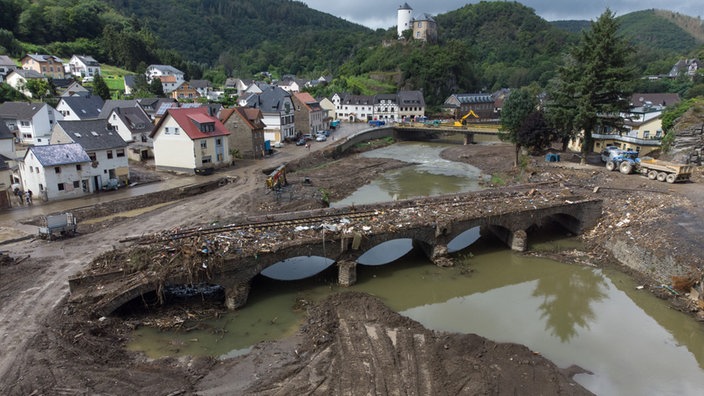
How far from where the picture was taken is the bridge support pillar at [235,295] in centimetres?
1888

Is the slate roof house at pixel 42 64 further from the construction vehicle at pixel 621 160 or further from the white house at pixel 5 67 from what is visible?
the construction vehicle at pixel 621 160

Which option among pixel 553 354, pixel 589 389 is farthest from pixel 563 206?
pixel 589 389

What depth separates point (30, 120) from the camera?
50688 millimetres

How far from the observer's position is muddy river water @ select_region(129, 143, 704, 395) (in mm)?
16031

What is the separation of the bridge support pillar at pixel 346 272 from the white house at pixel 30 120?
4609 cm

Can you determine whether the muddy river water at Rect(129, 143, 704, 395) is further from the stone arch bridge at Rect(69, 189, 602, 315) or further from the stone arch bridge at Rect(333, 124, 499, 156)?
the stone arch bridge at Rect(333, 124, 499, 156)

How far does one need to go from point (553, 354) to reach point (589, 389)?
6.81 feet

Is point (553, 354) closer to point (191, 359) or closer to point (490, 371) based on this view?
point (490, 371)

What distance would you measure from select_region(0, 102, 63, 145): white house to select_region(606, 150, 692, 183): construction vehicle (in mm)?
58215

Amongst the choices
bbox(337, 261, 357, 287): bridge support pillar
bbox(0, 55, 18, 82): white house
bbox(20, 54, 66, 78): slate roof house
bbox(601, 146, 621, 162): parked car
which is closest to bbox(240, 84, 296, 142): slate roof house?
bbox(601, 146, 621, 162): parked car

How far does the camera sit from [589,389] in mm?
14570

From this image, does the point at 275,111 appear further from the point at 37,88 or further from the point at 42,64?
the point at 42,64

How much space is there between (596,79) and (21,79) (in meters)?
84.1

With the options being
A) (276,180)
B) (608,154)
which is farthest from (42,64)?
(608,154)
